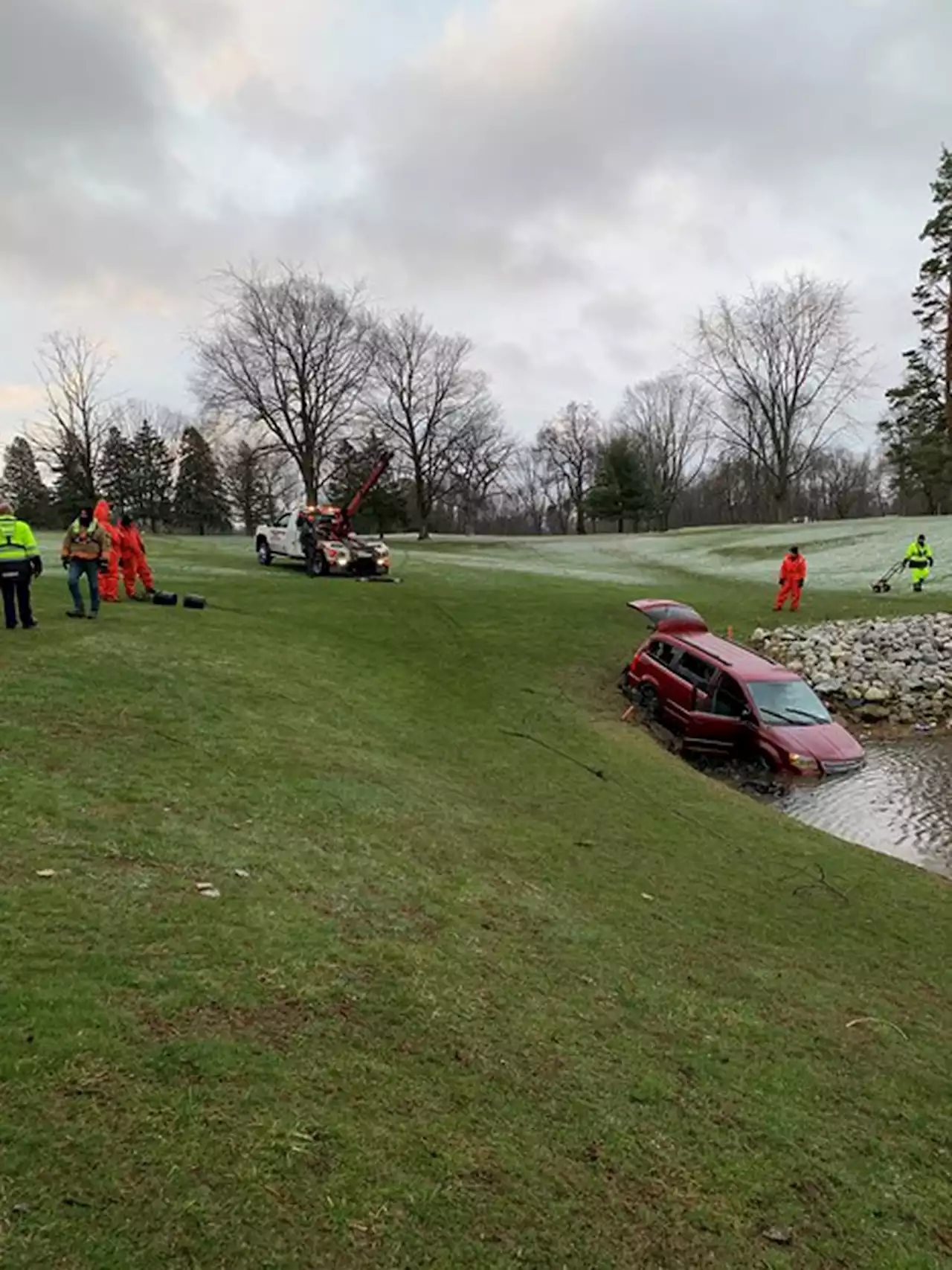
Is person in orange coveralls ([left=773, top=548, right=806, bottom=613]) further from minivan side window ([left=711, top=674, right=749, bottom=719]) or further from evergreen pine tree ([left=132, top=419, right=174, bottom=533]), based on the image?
evergreen pine tree ([left=132, top=419, right=174, bottom=533])

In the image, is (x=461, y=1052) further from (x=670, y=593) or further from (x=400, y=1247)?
(x=670, y=593)

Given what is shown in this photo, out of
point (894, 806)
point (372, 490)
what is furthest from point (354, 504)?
point (372, 490)

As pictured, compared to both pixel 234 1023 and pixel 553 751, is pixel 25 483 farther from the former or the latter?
pixel 234 1023

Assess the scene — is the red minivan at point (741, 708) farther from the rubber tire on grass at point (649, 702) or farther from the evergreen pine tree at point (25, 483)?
the evergreen pine tree at point (25, 483)

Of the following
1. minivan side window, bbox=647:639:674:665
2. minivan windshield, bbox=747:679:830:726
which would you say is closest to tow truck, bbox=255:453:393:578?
minivan side window, bbox=647:639:674:665

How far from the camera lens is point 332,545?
26.8 metres

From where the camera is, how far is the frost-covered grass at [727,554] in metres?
32.3

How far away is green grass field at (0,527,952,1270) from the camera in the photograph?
2947 mm

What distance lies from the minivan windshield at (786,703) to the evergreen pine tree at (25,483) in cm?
7589

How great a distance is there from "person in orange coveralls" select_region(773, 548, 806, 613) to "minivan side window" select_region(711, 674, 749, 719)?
34.2ft

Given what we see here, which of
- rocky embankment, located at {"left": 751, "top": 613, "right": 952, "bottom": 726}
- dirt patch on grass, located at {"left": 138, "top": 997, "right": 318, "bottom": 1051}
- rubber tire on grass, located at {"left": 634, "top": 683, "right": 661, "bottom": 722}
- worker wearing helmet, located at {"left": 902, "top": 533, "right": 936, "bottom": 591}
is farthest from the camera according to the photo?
worker wearing helmet, located at {"left": 902, "top": 533, "right": 936, "bottom": 591}

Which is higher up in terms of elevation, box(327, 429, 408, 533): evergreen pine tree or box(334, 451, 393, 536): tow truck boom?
box(327, 429, 408, 533): evergreen pine tree

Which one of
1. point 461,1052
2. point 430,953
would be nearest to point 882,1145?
point 461,1052

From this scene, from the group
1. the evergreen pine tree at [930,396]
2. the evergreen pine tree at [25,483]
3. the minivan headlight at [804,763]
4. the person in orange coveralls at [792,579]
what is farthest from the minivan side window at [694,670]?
the evergreen pine tree at [25,483]
